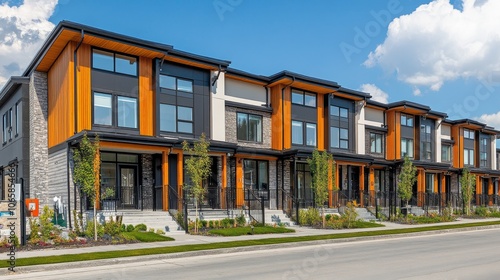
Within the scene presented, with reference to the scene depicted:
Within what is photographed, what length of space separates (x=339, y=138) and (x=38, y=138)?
62.3ft

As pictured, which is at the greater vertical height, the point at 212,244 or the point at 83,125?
the point at 83,125

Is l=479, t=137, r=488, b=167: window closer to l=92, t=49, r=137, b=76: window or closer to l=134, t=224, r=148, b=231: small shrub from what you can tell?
l=92, t=49, r=137, b=76: window

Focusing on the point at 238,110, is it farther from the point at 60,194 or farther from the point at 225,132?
the point at 60,194

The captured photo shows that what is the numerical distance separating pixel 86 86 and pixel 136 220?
6.43 m

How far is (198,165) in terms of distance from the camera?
22312 mm

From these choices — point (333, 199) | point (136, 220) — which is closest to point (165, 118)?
point (136, 220)

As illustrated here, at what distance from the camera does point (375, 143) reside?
38.7 m

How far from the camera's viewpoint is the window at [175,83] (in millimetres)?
25656

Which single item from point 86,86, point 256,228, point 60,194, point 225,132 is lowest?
point 256,228

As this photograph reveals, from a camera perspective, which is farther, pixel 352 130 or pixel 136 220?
pixel 352 130

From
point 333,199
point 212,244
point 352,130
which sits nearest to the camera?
point 212,244

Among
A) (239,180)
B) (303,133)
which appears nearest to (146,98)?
(239,180)

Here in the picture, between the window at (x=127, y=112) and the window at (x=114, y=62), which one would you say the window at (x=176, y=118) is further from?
the window at (x=114, y=62)

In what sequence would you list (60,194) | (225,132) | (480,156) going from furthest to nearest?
(480,156)
(225,132)
(60,194)
